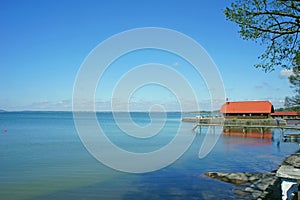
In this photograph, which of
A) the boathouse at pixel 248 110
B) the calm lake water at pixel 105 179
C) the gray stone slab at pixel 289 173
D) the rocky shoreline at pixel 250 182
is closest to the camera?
the gray stone slab at pixel 289 173

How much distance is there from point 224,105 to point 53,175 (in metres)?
48.0

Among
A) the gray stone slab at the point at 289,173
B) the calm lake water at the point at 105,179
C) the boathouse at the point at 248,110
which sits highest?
the boathouse at the point at 248,110

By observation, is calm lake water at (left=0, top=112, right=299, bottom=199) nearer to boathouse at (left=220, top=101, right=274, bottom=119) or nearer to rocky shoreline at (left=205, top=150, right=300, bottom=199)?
rocky shoreline at (left=205, top=150, right=300, bottom=199)

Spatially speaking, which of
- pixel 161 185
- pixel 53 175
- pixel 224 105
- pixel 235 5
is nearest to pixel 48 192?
pixel 53 175

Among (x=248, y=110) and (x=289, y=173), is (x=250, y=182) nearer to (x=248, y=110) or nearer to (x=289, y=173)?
(x=289, y=173)

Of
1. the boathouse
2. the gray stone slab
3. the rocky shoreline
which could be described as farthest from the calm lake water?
the boathouse

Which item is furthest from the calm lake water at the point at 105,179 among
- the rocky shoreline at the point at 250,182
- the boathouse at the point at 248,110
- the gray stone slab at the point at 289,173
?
the boathouse at the point at 248,110

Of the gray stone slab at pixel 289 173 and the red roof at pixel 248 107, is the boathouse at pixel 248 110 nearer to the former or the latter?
the red roof at pixel 248 107

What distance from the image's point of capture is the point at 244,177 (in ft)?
50.4

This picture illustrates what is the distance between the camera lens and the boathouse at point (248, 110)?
2096 inches

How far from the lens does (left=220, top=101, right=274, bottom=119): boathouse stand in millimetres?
53250

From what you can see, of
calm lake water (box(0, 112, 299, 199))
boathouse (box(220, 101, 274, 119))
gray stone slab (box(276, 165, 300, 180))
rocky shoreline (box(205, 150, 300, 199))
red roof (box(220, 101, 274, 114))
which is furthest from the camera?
red roof (box(220, 101, 274, 114))

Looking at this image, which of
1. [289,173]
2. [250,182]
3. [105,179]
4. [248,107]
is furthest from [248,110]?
[289,173]

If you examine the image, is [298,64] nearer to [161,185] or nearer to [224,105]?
[161,185]
